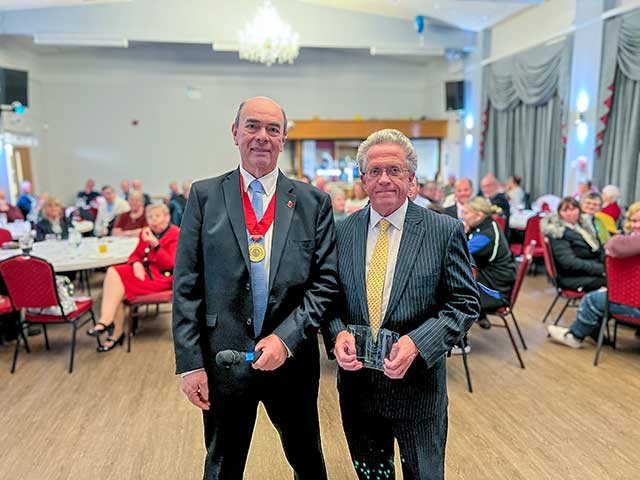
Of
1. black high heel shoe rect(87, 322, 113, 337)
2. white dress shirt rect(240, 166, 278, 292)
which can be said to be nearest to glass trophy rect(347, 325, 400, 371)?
white dress shirt rect(240, 166, 278, 292)

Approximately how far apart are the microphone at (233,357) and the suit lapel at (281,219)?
202mm

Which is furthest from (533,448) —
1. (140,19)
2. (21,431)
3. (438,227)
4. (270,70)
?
(270,70)

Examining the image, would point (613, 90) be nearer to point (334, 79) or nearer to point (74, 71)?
point (334, 79)

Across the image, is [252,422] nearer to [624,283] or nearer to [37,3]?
[624,283]

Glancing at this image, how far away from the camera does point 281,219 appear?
1495 mm

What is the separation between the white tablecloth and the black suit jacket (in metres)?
2.79

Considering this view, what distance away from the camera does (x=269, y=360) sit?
1.42m

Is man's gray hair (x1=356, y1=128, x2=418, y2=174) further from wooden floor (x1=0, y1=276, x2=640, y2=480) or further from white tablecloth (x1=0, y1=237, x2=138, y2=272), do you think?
white tablecloth (x1=0, y1=237, x2=138, y2=272)

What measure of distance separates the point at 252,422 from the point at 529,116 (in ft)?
28.1

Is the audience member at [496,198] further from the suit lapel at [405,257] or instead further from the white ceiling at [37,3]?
the white ceiling at [37,3]

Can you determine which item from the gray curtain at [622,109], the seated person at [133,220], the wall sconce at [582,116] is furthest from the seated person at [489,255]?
the wall sconce at [582,116]

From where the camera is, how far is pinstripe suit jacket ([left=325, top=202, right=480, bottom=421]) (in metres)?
1.47

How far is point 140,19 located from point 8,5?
215 centimetres

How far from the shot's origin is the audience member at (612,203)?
19.5 feet
